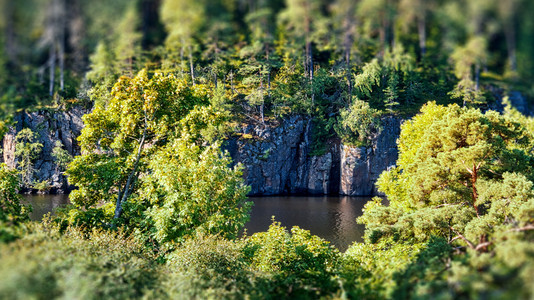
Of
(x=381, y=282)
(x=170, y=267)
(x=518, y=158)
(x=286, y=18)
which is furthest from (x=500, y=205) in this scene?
(x=170, y=267)

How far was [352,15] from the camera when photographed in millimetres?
8883

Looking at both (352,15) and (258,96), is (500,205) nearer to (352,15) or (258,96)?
(352,15)

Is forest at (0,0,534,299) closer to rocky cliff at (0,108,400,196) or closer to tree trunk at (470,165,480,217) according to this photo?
tree trunk at (470,165,480,217)

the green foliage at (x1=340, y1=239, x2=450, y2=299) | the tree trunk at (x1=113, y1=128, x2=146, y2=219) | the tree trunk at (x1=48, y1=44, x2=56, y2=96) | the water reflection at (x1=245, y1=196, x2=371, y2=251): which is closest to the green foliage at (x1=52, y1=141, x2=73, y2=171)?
the water reflection at (x1=245, y1=196, x2=371, y2=251)

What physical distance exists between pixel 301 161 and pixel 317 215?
1591 cm

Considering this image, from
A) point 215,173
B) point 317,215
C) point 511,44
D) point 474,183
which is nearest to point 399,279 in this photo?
point 511,44

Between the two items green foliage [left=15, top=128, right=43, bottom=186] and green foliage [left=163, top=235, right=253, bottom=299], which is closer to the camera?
green foliage [left=163, top=235, right=253, bottom=299]

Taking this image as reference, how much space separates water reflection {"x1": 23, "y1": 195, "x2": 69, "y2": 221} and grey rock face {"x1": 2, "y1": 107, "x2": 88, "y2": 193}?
3618 mm

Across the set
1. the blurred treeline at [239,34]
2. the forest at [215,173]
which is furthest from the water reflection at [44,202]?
the blurred treeline at [239,34]

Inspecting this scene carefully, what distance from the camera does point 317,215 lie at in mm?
28922

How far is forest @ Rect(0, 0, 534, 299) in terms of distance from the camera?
5.52m

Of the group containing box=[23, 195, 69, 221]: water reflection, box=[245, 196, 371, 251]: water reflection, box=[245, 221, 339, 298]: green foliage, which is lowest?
box=[245, 196, 371, 251]: water reflection

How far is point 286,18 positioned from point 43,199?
3709cm

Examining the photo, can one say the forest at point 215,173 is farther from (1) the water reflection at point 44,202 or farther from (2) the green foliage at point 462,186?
(1) the water reflection at point 44,202
